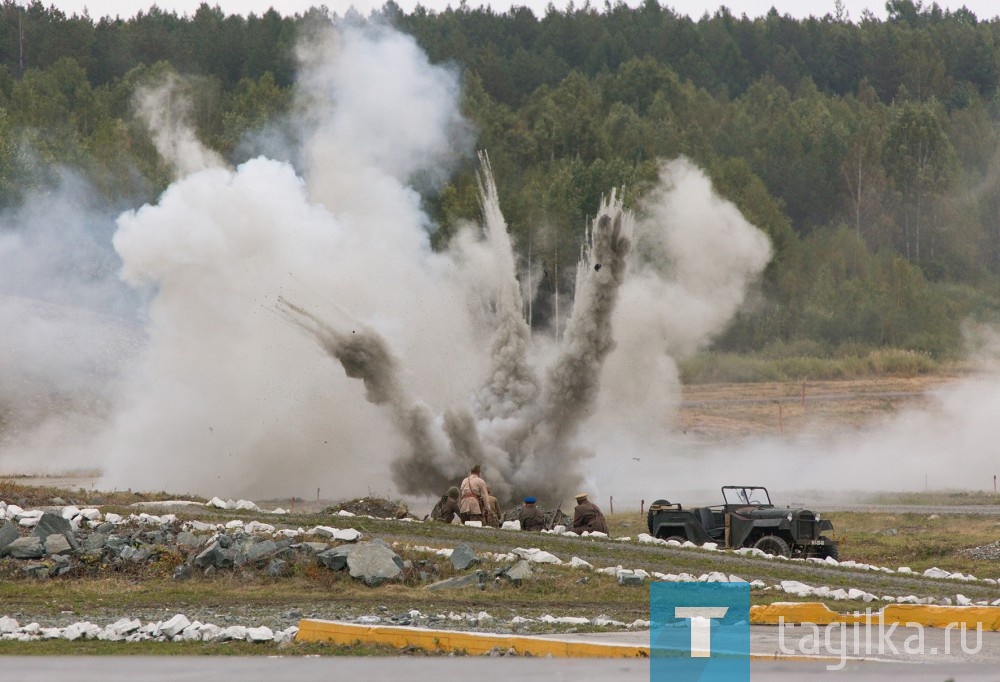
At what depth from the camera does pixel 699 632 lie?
19.2 meters

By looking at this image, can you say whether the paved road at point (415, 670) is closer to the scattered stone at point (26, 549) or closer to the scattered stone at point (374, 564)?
the scattered stone at point (374, 564)

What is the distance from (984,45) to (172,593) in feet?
454

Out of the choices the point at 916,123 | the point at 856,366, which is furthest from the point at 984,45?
the point at 856,366

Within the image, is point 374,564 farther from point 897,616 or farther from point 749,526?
point 749,526

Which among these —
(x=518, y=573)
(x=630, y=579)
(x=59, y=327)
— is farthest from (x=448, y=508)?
(x=59, y=327)

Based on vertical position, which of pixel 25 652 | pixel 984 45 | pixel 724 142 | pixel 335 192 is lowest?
pixel 25 652

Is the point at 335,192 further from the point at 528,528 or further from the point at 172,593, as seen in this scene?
the point at 172,593

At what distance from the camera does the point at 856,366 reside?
82.2 metres

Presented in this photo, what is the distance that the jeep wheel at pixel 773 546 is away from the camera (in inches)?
1229

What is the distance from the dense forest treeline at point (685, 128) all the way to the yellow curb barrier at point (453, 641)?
49.2m

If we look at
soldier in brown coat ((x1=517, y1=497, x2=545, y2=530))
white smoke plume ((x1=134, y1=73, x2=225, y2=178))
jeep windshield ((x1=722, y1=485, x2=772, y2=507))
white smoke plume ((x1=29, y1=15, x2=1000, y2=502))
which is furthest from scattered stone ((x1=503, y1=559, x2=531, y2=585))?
white smoke plume ((x1=134, y1=73, x2=225, y2=178))

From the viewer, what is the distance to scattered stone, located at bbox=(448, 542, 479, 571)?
995 inches

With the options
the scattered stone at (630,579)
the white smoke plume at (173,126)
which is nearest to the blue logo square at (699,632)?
the scattered stone at (630,579)

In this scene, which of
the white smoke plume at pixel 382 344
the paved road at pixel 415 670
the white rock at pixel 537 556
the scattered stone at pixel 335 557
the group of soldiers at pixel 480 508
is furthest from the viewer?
the white smoke plume at pixel 382 344
